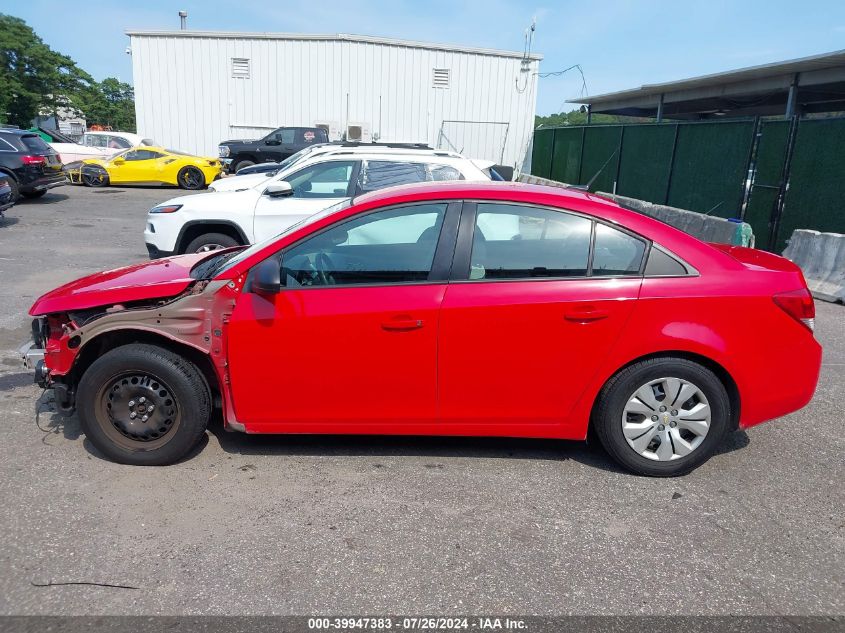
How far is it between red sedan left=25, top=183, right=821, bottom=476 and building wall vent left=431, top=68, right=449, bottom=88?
1024 inches

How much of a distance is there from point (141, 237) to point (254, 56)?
57.9 feet

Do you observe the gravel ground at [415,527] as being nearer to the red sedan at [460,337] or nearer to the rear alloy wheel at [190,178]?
the red sedan at [460,337]

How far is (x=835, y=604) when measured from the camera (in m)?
2.83

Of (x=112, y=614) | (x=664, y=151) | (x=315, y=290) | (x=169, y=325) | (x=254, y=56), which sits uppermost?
(x=254, y=56)

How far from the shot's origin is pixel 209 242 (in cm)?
806

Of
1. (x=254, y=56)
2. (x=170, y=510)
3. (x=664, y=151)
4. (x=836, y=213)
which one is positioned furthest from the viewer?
(x=254, y=56)

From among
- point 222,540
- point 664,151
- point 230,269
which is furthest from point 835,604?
point 664,151

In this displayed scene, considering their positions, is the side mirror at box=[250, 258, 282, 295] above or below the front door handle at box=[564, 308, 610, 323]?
above

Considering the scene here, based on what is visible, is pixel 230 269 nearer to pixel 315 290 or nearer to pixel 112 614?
pixel 315 290

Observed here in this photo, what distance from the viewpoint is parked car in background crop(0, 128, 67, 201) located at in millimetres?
15516

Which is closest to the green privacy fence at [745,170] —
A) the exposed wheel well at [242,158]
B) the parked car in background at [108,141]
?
A: the exposed wheel well at [242,158]

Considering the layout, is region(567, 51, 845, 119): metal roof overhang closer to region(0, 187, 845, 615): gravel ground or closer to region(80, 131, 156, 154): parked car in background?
region(0, 187, 845, 615): gravel ground

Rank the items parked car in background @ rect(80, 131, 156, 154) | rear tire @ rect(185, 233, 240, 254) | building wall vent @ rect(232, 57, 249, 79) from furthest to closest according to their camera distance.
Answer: building wall vent @ rect(232, 57, 249, 79), parked car in background @ rect(80, 131, 156, 154), rear tire @ rect(185, 233, 240, 254)

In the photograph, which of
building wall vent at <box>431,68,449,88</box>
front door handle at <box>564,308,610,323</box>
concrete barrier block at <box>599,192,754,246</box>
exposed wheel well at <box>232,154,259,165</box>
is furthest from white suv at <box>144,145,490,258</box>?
building wall vent at <box>431,68,449,88</box>
